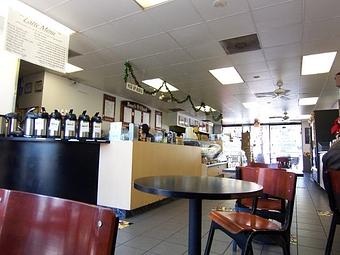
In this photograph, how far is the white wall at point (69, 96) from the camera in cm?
612

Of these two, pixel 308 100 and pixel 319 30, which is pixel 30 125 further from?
pixel 308 100

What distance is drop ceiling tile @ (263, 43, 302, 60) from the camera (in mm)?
4445

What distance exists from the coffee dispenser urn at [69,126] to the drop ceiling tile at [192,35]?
7.00 ft

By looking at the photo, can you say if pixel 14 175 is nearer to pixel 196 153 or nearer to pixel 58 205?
pixel 58 205

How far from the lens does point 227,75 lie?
6.20 m

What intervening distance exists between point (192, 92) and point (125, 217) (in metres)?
5.05

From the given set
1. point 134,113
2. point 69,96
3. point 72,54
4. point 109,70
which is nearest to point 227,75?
point 109,70

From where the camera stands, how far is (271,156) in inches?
574

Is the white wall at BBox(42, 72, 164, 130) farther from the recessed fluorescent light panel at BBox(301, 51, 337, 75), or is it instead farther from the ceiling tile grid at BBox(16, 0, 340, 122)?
the recessed fluorescent light panel at BBox(301, 51, 337, 75)

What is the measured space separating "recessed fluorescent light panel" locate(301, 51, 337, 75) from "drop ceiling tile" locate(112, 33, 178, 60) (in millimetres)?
2772

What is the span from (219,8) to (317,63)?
10.4 feet

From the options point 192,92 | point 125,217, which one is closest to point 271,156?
point 192,92

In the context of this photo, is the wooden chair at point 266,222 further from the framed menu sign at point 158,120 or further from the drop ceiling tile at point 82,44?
the framed menu sign at point 158,120

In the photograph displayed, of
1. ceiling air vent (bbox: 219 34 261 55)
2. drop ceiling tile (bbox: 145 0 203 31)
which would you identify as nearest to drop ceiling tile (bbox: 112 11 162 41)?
drop ceiling tile (bbox: 145 0 203 31)
